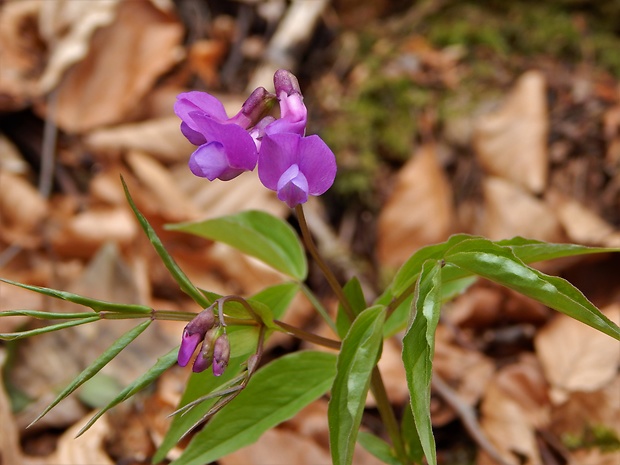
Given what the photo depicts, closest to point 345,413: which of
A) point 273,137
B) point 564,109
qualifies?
point 273,137

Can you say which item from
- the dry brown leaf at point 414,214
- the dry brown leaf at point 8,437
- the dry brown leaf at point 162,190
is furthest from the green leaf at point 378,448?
the dry brown leaf at point 162,190

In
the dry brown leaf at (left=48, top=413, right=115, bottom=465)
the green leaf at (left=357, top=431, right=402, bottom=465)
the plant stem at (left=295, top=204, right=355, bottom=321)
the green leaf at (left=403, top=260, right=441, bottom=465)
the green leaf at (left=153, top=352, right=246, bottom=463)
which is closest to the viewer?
the green leaf at (left=403, top=260, right=441, bottom=465)

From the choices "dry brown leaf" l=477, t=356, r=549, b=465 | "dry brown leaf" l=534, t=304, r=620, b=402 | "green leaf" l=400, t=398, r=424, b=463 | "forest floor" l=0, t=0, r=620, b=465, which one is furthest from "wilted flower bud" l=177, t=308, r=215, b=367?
"dry brown leaf" l=534, t=304, r=620, b=402

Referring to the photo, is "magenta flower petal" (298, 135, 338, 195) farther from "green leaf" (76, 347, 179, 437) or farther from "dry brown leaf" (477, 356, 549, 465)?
"dry brown leaf" (477, 356, 549, 465)

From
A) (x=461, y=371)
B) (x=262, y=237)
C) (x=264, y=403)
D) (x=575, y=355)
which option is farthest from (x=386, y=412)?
(x=575, y=355)

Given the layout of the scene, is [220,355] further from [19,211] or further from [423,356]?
[19,211]

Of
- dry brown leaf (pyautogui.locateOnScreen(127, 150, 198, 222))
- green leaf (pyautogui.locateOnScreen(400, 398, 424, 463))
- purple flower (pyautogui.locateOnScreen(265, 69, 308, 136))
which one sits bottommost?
dry brown leaf (pyautogui.locateOnScreen(127, 150, 198, 222))

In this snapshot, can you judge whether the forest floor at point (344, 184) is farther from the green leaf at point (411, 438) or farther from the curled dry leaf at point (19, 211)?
the green leaf at point (411, 438)
